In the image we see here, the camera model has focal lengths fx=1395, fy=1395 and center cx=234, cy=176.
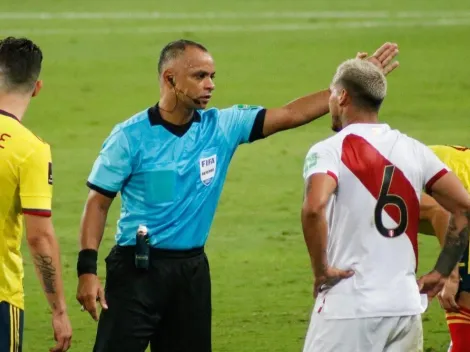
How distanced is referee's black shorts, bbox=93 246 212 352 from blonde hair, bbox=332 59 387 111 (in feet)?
4.16

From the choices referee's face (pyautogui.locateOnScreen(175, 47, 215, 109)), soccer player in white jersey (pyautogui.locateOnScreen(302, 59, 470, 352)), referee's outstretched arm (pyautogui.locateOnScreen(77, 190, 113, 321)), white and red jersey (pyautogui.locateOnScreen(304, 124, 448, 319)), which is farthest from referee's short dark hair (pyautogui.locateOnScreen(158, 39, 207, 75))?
white and red jersey (pyautogui.locateOnScreen(304, 124, 448, 319))

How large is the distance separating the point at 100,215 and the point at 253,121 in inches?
37.5

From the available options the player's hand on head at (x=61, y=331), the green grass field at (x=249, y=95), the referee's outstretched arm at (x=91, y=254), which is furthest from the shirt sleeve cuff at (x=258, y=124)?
the green grass field at (x=249, y=95)

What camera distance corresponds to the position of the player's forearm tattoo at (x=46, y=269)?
609 cm

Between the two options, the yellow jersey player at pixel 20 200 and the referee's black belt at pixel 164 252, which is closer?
the yellow jersey player at pixel 20 200

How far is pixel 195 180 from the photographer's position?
6832 mm

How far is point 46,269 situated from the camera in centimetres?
610

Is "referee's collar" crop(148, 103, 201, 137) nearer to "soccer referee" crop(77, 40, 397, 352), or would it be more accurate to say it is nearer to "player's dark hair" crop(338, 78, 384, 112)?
"soccer referee" crop(77, 40, 397, 352)

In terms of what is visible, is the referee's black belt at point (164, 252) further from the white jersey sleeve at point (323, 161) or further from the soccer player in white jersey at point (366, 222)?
the white jersey sleeve at point (323, 161)

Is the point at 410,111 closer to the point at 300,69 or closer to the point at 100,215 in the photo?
the point at 300,69

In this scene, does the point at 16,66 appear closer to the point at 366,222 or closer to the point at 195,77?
the point at 195,77

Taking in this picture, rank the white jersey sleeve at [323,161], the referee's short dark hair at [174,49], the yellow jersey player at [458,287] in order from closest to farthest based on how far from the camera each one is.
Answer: the white jersey sleeve at [323,161], the referee's short dark hair at [174,49], the yellow jersey player at [458,287]

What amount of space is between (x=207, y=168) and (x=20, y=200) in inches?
45.7

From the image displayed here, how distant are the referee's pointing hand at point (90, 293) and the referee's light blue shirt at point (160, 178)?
0.31 meters
